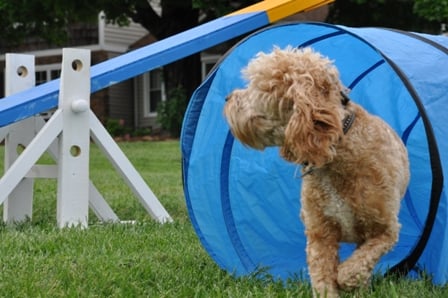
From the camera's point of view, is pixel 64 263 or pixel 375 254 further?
pixel 64 263

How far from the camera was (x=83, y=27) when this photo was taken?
3125cm

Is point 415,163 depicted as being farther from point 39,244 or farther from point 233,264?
point 39,244

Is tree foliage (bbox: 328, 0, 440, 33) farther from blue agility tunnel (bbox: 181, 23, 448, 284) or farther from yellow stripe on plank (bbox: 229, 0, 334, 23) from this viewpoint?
blue agility tunnel (bbox: 181, 23, 448, 284)

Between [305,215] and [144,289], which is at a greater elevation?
[305,215]

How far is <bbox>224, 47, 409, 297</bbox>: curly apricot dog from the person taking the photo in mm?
3838

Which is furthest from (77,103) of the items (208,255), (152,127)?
(152,127)

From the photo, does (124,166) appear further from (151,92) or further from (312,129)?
(151,92)

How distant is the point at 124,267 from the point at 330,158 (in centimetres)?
184

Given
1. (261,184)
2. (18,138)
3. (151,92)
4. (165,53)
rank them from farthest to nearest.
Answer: (151,92) → (18,138) → (165,53) → (261,184)

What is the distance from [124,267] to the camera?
16.8 ft

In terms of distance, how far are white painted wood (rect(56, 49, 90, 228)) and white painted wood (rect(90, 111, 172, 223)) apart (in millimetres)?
150

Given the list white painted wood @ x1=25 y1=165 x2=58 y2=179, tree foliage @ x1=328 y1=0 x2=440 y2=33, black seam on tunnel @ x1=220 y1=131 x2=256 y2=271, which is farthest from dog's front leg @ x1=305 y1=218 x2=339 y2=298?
tree foliage @ x1=328 y1=0 x2=440 y2=33

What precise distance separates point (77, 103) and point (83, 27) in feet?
83.0

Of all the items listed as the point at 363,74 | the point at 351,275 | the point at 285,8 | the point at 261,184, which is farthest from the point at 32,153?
the point at 351,275
